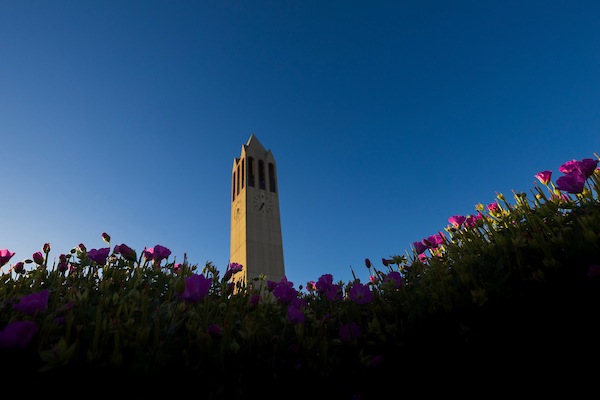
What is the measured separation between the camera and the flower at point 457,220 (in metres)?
3.45

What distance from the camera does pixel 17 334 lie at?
147cm

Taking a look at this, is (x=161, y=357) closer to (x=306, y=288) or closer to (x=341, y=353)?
(x=341, y=353)

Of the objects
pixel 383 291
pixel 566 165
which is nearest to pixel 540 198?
pixel 566 165

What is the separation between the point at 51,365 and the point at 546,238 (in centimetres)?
329

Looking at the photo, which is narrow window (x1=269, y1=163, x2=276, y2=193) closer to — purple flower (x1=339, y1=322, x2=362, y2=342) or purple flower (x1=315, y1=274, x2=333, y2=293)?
purple flower (x1=315, y1=274, x2=333, y2=293)

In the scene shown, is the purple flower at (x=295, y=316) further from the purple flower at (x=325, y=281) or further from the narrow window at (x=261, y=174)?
the narrow window at (x=261, y=174)

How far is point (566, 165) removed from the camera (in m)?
2.71

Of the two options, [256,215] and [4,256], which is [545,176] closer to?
[4,256]

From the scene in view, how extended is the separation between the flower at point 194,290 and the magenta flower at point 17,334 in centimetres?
71

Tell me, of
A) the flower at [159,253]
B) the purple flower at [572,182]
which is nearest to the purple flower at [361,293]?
the purple flower at [572,182]

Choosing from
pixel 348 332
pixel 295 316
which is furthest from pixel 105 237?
pixel 348 332

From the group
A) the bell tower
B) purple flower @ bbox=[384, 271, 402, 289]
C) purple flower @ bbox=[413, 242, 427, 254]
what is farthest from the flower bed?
the bell tower

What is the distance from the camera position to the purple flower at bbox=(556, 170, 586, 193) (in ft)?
8.06

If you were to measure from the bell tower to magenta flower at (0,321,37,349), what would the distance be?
21.3 meters
